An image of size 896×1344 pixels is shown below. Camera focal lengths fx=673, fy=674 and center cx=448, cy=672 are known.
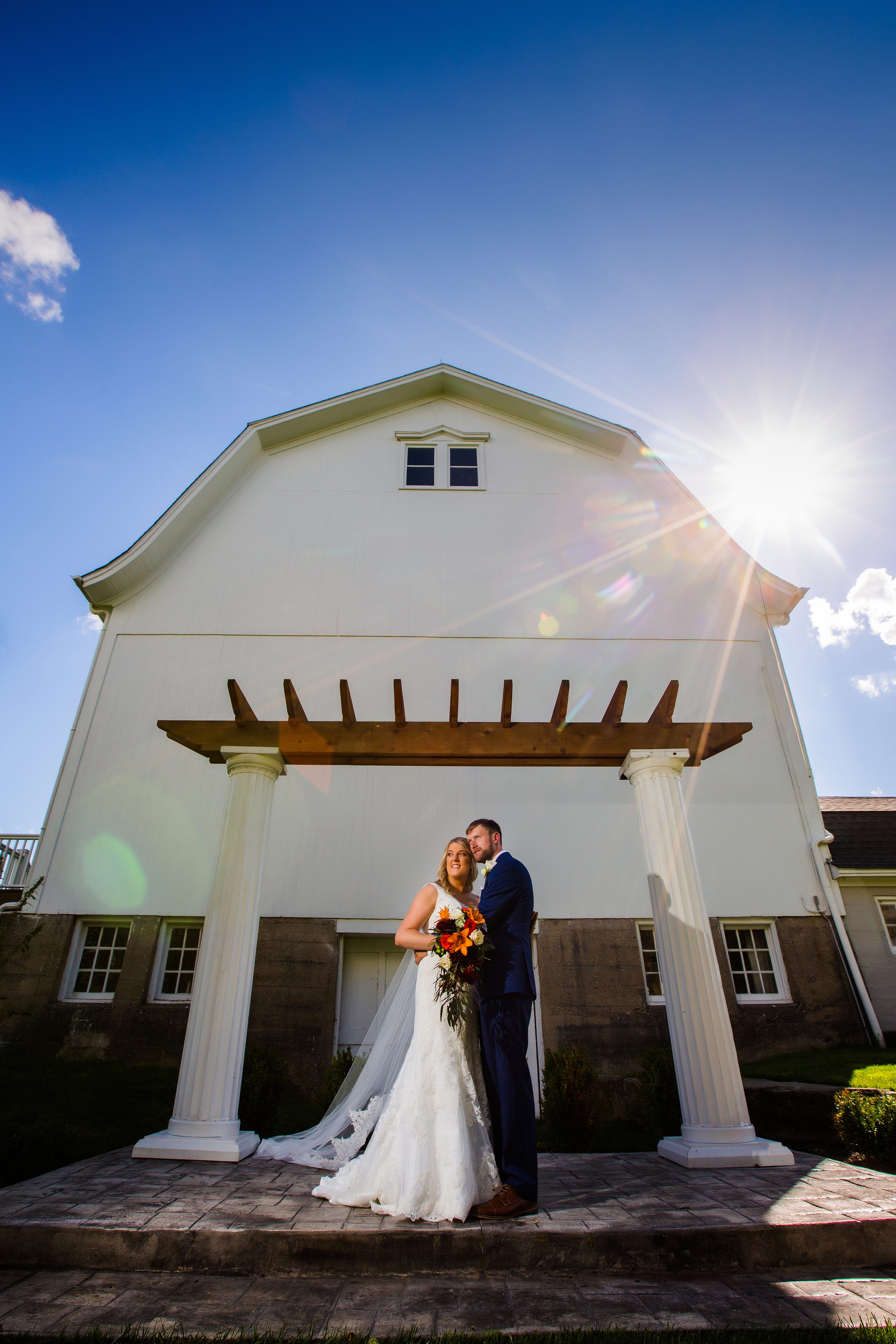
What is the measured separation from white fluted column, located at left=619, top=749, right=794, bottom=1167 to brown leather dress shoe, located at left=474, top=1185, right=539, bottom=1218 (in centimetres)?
169

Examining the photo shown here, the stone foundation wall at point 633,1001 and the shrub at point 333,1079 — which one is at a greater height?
the stone foundation wall at point 633,1001

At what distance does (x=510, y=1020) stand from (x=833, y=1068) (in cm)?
512

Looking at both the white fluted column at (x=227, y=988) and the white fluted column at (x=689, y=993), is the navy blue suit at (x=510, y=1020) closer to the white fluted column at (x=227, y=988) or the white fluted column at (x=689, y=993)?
the white fluted column at (x=689, y=993)

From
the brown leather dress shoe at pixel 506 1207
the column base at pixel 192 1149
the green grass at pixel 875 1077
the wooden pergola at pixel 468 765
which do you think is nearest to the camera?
the brown leather dress shoe at pixel 506 1207

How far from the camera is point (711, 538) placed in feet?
36.1

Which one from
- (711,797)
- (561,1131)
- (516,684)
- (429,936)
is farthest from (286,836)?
(711,797)

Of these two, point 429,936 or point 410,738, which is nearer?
A: point 429,936

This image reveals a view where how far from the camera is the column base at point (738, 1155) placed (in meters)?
4.49

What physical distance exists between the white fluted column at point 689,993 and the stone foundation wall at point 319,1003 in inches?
113

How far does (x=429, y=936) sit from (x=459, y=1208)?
1304 mm

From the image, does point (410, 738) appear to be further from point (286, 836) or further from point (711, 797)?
point (711, 797)

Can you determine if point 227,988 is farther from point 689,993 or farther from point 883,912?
point 883,912

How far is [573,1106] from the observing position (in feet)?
20.5

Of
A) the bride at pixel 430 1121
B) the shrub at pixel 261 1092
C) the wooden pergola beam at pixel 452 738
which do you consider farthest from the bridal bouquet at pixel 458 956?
the shrub at pixel 261 1092
